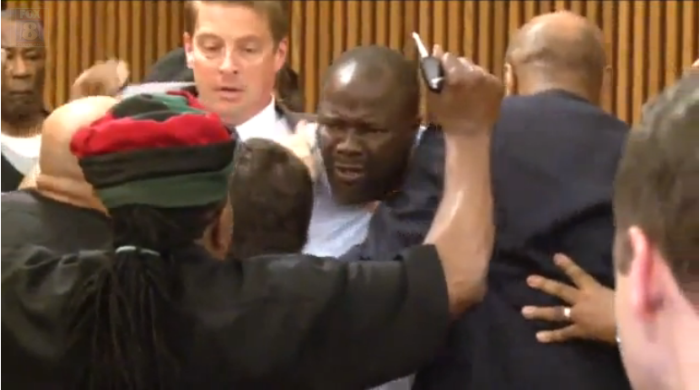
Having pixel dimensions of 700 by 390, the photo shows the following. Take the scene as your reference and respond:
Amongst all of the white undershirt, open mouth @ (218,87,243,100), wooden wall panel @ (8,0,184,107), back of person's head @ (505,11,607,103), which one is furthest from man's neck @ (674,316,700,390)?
wooden wall panel @ (8,0,184,107)

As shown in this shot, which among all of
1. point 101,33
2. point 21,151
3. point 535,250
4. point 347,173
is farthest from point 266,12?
point 101,33

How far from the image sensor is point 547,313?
5.30ft

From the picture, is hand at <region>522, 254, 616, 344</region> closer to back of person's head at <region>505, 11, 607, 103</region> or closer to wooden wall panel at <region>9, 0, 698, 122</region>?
back of person's head at <region>505, 11, 607, 103</region>

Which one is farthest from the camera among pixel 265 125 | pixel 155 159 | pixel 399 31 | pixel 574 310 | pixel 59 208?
pixel 399 31

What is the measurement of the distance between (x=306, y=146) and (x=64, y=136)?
619 millimetres

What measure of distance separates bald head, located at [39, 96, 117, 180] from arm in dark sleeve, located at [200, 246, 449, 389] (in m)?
0.25

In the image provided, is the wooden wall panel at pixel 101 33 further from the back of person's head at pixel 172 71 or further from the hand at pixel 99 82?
the back of person's head at pixel 172 71

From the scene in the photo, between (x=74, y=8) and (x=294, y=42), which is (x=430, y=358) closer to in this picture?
(x=294, y=42)

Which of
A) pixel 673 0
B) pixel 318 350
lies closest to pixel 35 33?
pixel 318 350

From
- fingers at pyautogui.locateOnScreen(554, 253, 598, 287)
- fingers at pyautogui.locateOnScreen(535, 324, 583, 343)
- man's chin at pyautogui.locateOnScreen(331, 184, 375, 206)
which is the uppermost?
man's chin at pyautogui.locateOnScreen(331, 184, 375, 206)

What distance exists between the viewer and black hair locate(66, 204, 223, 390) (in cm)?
133

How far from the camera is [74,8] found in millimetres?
4781

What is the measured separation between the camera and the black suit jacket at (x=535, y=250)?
5.30 ft

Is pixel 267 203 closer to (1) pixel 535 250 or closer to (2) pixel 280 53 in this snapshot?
(1) pixel 535 250
